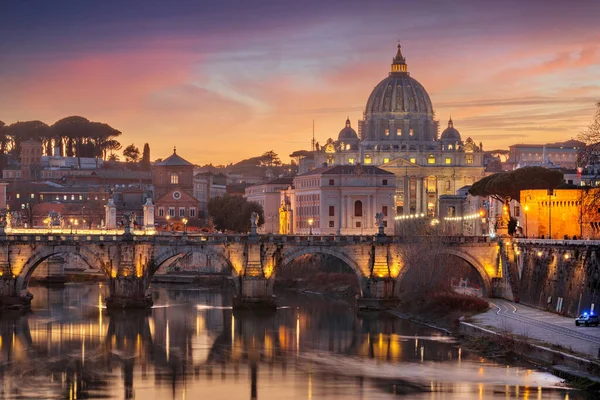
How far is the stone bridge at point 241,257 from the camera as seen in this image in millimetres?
74312

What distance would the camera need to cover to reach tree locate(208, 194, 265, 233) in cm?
13375

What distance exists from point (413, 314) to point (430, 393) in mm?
22307

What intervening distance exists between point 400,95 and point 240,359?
143 metres

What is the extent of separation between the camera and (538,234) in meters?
79.4

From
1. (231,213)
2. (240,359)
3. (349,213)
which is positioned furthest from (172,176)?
(240,359)

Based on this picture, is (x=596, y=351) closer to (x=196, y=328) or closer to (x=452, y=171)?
(x=196, y=328)

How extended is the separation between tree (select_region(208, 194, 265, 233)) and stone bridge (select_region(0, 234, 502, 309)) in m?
54.8

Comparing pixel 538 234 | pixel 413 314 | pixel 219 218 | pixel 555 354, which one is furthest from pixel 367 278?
pixel 219 218

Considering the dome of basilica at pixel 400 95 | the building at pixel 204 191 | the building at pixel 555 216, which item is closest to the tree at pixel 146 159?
the building at pixel 204 191

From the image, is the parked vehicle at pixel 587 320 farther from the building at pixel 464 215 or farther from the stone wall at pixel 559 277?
the building at pixel 464 215

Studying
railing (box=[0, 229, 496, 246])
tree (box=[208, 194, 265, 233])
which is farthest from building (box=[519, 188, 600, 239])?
tree (box=[208, 194, 265, 233])

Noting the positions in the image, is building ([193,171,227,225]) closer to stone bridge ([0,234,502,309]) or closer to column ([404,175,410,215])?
column ([404,175,410,215])

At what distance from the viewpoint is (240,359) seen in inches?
2238

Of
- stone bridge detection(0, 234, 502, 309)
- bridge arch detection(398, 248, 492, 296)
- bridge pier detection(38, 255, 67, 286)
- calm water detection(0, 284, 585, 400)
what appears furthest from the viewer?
bridge pier detection(38, 255, 67, 286)
